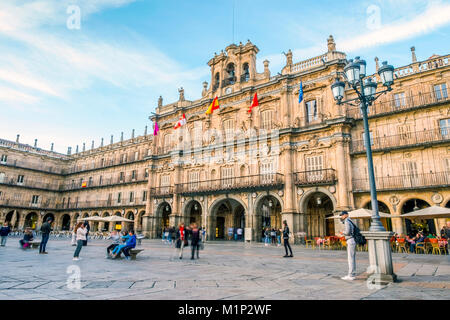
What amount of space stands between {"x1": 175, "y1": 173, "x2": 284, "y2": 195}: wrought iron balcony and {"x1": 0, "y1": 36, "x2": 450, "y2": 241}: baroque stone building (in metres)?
0.10

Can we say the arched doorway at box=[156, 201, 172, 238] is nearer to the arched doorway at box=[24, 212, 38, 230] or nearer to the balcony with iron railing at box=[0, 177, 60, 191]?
the balcony with iron railing at box=[0, 177, 60, 191]

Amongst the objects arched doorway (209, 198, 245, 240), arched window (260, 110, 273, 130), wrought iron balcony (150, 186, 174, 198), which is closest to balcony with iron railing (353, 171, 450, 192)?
arched window (260, 110, 273, 130)

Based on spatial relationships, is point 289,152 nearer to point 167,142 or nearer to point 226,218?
point 226,218

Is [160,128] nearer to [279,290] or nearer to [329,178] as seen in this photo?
[329,178]

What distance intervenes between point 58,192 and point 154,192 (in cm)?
2478

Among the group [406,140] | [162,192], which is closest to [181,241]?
[406,140]

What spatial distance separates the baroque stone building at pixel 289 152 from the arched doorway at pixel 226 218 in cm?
11

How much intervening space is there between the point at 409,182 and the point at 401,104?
591 cm

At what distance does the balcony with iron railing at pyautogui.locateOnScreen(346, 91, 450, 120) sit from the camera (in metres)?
20.3

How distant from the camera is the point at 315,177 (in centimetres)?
2256

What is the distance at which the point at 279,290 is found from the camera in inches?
209

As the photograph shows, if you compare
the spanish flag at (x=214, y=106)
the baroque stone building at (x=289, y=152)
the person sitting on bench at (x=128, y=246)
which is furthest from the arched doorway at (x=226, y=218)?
the person sitting on bench at (x=128, y=246)

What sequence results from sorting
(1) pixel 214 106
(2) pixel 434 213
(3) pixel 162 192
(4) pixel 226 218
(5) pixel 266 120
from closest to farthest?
1. (2) pixel 434 213
2. (5) pixel 266 120
3. (1) pixel 214 106
4. (4) pixel 226 218
5. (3) pixel 162 192
